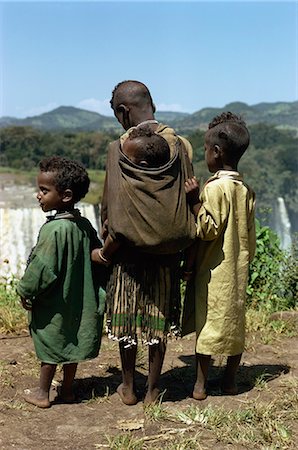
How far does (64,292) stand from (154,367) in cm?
61

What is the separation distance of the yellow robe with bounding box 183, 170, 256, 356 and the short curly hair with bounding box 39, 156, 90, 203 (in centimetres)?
64

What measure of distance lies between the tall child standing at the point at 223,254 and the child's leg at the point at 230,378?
152mm

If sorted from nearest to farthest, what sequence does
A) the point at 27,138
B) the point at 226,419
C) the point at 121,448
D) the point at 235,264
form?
the point at 121,448, the point at 226,419, the point at 235,264, the point at 27,138

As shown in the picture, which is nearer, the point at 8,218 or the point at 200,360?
the point at 200,360

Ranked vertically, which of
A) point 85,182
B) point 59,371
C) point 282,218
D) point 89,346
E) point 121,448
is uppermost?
point 85,182

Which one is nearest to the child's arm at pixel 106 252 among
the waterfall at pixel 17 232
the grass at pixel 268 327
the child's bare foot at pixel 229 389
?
the child's bare foot at pixel 229 389

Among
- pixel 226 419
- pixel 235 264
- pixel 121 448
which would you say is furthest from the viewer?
pixel 235 264

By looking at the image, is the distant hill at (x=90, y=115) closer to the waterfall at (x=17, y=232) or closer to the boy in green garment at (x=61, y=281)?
the waterfall at (x=17, y=232)

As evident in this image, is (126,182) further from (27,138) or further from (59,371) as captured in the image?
(27,138)

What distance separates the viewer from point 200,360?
3359mm

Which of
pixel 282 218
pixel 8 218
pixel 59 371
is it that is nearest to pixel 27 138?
pixel 8 218

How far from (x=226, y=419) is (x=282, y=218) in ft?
36.3

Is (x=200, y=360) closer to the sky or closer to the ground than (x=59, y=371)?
closer to the sky

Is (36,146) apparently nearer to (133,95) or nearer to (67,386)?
(67,386)
